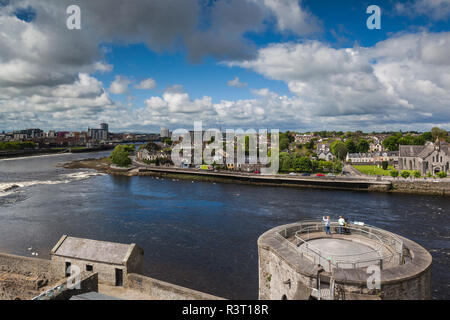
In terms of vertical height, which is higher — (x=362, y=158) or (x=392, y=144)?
(x=392, y=144)

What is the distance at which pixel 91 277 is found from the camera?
1162 cm

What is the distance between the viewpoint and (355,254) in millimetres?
9977

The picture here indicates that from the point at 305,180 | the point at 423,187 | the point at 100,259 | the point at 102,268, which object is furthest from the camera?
the point at 305,180

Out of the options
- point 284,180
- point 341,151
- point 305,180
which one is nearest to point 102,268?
point 305,180

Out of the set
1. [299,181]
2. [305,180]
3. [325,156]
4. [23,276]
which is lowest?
[299,181]

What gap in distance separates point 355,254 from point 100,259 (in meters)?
11.6

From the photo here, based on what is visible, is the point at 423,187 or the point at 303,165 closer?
the point at 423,187

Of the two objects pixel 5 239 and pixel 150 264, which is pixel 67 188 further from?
pixel 150 264

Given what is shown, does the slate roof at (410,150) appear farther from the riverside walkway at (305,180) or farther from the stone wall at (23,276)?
the stone wall at (23,276)

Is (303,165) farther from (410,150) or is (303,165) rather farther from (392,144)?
(392,144)

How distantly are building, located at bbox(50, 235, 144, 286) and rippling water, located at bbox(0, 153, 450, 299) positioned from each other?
6676mm

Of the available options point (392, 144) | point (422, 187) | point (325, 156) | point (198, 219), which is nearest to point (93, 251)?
point (198, 219)

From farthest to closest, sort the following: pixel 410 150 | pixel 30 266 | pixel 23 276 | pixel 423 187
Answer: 1. pixel 410 150
2. pixel 423 187
3. pixel 30 266
4. pixel 23 276

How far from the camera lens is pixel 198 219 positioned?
115ft
